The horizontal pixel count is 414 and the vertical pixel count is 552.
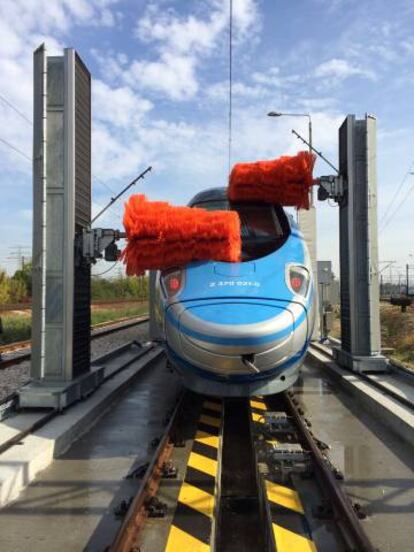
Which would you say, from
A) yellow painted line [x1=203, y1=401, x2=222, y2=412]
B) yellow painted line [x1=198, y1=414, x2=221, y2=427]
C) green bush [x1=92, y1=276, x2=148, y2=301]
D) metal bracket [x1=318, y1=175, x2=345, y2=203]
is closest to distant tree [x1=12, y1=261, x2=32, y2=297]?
green bush [x1=92, y1=276, x2=148, y2=301]

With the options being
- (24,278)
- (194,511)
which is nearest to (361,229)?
(194,511)

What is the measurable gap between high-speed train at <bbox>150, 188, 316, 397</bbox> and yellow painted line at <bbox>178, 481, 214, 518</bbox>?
1.21m

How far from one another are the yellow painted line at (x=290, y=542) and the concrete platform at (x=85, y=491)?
1139mm

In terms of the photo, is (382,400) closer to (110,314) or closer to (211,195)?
(211,195)

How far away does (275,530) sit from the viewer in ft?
13.2

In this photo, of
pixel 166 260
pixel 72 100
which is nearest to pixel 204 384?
pixel 166 260

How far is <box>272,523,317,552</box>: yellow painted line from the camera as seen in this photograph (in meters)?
3.75

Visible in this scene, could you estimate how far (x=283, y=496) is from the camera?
15.3 feet

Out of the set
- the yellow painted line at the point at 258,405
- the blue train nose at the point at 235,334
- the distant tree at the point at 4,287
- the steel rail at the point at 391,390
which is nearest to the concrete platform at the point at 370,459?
the steel rail at the point at 391,390

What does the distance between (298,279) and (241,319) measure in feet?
4.14

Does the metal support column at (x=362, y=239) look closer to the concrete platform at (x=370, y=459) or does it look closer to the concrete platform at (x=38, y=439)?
the concrete platform at (x=370, y=459)

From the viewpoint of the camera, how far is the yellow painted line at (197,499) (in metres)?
4.38

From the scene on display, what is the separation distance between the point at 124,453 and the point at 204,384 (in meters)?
1.07

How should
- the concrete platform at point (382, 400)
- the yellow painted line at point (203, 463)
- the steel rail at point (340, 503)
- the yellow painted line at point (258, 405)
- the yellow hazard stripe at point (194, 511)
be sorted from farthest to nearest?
the yellow painted line at point (258, 405)
the concrete platform at point (382, 400)
the yellow painted line at point (203, 463)
the yellow hazard stripe at point (194, 511)
the steel rail at point (340, 503)
